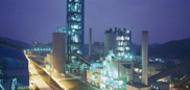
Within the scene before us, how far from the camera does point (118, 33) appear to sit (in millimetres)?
72875

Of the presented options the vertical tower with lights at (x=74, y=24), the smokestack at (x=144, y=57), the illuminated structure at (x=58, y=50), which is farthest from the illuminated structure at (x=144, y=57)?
the vertical tower with lights at (x=74, y=24)

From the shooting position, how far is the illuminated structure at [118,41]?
227 feet

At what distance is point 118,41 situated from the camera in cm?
7075

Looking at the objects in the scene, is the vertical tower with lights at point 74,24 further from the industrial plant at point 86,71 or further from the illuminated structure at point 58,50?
the illuminated structure at point 58,50

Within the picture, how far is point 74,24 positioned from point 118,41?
1423 centimetres

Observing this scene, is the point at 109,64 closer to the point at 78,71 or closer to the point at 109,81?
the point at 109,81

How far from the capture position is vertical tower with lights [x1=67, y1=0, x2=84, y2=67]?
2392 inches

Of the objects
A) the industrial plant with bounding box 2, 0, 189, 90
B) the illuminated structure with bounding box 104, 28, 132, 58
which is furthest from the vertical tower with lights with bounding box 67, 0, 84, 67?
the illuminated structure with bounding box 104, 28, 132, 58

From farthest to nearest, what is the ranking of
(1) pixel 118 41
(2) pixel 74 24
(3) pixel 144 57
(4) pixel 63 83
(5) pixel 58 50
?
(1) pixel 118 41 < (2) pixel 74 24 < (4) pixel 63 83 < (3) pixel 144 57 < (5) pixel 58 50

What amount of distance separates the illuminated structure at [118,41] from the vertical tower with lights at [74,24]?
36.7 ft

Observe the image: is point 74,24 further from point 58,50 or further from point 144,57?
point 144,57

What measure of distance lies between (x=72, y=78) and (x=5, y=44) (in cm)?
1314

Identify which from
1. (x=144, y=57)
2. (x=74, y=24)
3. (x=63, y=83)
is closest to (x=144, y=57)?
(x=144, y=57)

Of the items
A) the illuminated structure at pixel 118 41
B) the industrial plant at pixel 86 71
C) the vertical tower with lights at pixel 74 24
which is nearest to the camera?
the industrial plant at pixel 86 71
